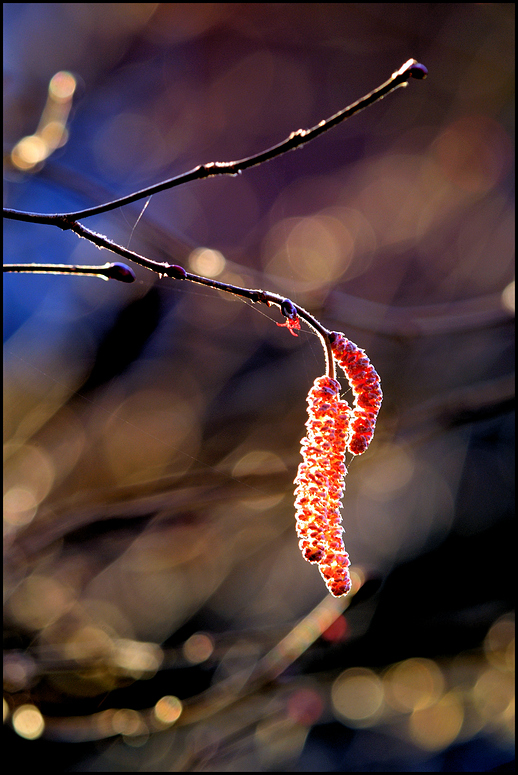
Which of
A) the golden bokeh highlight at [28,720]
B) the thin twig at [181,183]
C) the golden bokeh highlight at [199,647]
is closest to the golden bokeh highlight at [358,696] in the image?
the golden bokeh highlight at [199,647]

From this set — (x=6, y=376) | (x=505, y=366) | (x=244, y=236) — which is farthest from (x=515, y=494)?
(x=6, y=376)

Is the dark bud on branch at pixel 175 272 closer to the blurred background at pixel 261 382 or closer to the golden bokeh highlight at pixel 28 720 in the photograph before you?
the blurred background at pixel 261 382

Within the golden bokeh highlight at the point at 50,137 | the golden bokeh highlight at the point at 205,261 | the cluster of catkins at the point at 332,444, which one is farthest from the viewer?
the golden bokeh highlight at the point at 205,261

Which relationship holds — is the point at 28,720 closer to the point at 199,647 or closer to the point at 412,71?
the point at 199,647

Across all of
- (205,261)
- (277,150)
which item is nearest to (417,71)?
(277,150)

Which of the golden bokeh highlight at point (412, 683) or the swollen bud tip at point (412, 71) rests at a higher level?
the swollen bud tip at point (412, 71)

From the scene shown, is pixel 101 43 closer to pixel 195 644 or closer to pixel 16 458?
pixel 16 458
